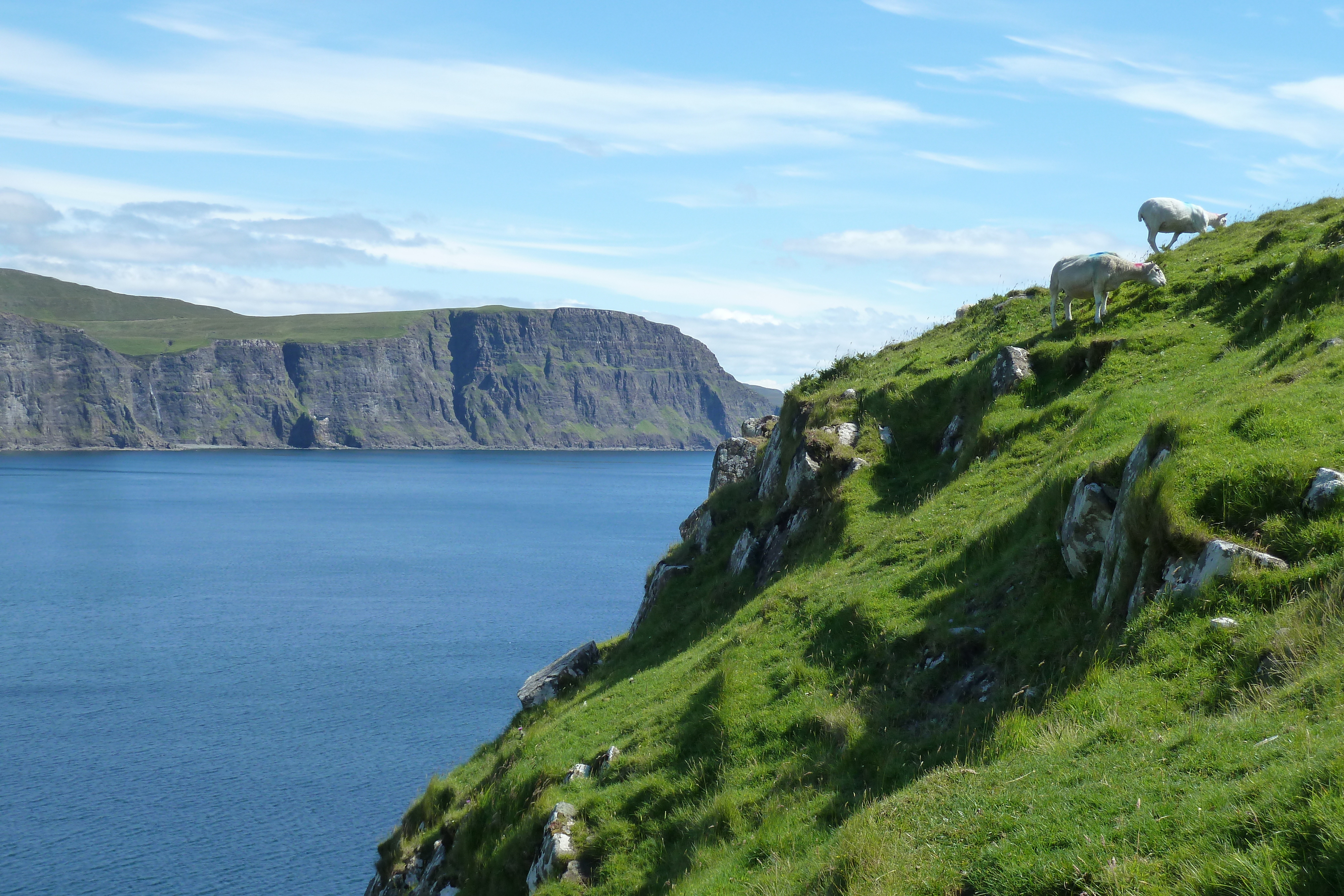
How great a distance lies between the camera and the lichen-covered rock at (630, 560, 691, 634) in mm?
34378

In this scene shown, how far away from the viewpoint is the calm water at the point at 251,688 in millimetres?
46562

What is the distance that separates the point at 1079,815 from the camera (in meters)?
9.21

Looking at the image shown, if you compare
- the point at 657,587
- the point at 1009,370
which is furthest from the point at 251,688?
the point at 1009,370

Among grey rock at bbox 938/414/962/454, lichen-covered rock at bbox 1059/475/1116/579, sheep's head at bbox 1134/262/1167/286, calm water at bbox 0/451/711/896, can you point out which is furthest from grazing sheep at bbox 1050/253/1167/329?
calm water at bbox 0/451/711/896

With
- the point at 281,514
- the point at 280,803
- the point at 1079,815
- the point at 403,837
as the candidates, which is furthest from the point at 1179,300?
the point at 281,514

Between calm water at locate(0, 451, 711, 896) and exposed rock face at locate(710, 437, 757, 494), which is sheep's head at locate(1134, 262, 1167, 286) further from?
calm water at locate(0, 451, 711, 896)

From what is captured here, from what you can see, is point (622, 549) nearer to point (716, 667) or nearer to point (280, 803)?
point (280, 803)

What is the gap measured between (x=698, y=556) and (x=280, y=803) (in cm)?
3046

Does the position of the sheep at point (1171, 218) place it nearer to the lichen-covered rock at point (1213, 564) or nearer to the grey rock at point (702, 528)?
the grey rock at point (702, 528)

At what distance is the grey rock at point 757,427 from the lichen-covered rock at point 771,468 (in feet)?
29.3

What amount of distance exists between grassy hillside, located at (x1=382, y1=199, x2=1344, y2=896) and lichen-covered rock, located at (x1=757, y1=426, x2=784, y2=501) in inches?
90.1

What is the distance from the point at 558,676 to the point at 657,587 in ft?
16.3

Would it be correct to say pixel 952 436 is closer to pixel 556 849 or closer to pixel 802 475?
pixel 802 475

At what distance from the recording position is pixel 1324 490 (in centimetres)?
1243
